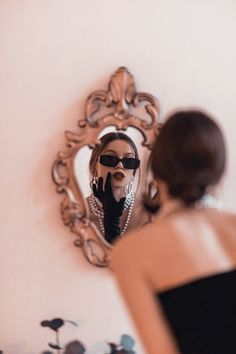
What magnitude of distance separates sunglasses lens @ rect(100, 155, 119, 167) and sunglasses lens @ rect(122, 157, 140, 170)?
0.03 m

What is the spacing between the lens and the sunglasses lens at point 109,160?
163 centimetres

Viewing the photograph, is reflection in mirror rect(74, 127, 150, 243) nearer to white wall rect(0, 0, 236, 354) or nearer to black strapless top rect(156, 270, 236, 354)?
white wall rect(0, 0, 236, 354)

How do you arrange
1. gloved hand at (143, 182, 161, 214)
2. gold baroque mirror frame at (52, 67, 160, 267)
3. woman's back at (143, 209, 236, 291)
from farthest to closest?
gold baroque mirror frame at (52, 67, 160, 267) → gloved hand at (143, 182, 161, 214) → woman's back at (143, 209, 236, 291)

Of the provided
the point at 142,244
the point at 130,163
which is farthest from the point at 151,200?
the point at 142,244

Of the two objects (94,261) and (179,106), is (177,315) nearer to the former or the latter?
(94,261)

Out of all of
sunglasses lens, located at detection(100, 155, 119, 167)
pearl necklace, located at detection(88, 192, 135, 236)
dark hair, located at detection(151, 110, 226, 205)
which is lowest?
dark hair, located at detection(151, 110, 226, 205)

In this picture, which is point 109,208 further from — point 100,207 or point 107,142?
point 107,142

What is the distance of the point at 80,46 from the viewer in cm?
155

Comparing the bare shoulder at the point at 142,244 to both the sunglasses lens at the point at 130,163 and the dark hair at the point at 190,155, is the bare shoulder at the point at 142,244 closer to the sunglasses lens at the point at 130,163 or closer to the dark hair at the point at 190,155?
the dark hair at the point at 190,155

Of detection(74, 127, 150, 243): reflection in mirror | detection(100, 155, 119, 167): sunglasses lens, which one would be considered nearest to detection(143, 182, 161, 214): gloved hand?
detection(74, 127, 150, 243): reflection in mirror

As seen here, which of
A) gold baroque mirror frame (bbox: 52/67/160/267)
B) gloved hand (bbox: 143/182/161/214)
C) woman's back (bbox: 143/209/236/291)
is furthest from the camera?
gold baroque mirror frame (bbox: 52/67/160/267)

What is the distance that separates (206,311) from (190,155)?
0.29m

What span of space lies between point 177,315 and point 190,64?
797mm

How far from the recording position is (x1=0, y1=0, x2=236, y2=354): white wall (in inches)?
60.8
